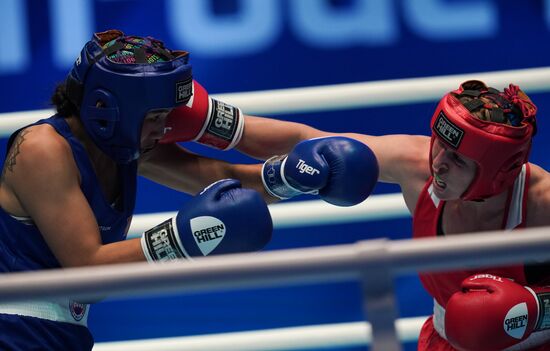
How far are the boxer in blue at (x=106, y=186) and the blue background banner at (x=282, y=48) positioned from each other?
1229 mm

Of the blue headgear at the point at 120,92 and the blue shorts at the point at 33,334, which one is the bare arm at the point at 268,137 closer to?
the blue headgear at the point at 120,92

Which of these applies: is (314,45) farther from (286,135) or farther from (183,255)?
(183,255)

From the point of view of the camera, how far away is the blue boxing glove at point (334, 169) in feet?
7.55

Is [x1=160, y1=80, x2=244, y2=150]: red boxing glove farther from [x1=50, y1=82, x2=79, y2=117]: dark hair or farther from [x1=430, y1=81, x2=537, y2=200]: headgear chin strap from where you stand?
[x1=430, y1=81, x2=537, y2=200]: headgear chin strap

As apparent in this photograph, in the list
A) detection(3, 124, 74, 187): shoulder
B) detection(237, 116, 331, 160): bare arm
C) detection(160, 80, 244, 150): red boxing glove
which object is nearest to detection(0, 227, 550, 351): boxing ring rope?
detection(3, 124, 74, 187): shoulder

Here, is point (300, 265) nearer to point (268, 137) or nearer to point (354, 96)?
point (268, 137)

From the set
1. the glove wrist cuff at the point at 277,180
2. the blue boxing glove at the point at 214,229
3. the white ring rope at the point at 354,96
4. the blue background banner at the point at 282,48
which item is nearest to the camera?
the blue boxing glove at the point at 214,229

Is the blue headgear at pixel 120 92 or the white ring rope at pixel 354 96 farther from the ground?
the blue headgear at pixel 120 92

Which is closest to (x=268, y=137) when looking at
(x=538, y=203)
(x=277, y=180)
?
(x=277, y=180)

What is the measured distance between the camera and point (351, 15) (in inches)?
139

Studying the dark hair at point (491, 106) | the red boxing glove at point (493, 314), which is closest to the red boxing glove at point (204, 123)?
Answer: the dark hair at point (491, 106)

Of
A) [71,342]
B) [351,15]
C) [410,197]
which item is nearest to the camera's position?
[71,342]

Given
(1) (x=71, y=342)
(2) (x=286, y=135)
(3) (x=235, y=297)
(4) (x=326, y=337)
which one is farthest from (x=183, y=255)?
(3) (x=235, y=297)

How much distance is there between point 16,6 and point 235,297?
4.53ft
